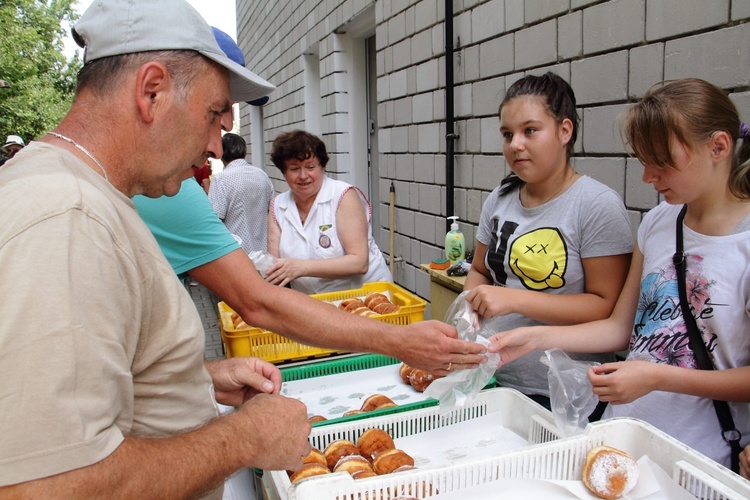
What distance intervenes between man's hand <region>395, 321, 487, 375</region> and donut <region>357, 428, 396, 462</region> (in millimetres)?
313

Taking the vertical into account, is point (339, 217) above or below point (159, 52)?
below

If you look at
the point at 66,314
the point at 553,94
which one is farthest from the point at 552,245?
the point at 66,314

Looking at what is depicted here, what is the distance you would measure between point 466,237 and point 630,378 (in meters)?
3.05

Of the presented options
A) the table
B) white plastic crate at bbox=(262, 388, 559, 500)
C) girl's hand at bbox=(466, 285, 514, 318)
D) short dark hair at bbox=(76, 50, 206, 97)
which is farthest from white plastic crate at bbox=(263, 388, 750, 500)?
the table

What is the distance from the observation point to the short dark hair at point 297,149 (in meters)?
Result: 3.79

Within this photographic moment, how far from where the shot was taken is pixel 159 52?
1.21m

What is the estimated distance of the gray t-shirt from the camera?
6.74 ft

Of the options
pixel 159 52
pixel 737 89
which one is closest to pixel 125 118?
pixel 159 52

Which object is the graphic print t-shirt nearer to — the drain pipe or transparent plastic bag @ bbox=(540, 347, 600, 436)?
transparent plastic bag @ bbox=(540, 347, 600, 436)

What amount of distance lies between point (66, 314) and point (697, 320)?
161 cm

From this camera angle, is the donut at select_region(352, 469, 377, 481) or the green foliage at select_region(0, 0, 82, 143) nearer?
the donut at select_region(352, 469, 377, 481)

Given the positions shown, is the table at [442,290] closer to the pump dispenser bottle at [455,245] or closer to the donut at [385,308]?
the pump dispenser bottle at [455,245]

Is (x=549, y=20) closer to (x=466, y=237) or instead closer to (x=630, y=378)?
(x=466, y=237)

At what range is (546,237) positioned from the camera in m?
2.17
